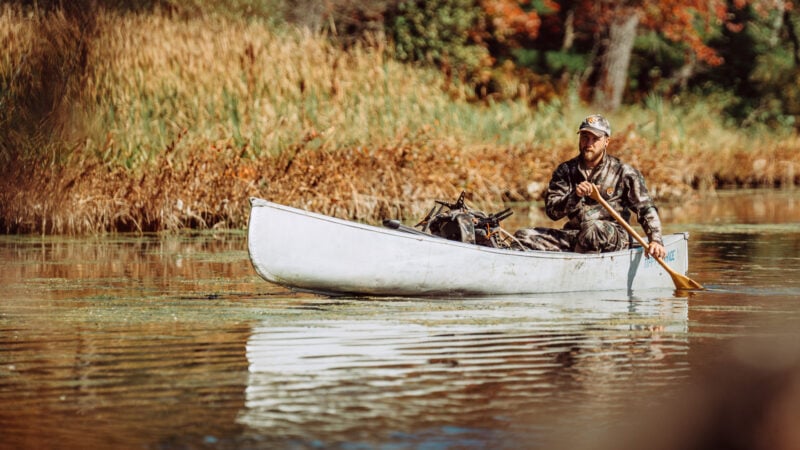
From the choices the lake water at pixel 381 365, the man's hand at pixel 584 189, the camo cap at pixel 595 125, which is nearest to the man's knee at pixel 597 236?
the lake water at pixel 381 365

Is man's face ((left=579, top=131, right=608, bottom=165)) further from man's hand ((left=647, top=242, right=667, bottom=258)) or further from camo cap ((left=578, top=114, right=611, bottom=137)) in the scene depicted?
man's hand ((left=647, top=242, right=667, bottom=258))

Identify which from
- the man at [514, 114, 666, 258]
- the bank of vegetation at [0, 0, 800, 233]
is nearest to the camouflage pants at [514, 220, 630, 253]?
the man at [514, 114, 666, 258]

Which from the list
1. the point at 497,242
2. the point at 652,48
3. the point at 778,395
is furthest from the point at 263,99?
the point at 652,48

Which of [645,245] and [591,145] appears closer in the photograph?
[591,145]

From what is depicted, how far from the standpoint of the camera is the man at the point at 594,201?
1289 cm

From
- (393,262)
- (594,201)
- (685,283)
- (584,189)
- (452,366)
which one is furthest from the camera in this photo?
(685,283)

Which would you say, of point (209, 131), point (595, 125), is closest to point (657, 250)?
point (595, 125)

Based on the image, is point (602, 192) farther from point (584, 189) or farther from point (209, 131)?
point (209, 131)

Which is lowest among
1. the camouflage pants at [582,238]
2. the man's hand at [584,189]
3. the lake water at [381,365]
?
the lake water at [381,365]

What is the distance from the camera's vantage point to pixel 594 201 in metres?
→ 13.1

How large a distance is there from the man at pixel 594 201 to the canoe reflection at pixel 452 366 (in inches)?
34.8

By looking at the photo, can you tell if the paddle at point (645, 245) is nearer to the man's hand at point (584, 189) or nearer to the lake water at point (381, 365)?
the man's hand at point (584, 189)

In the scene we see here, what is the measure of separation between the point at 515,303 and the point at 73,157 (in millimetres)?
7659

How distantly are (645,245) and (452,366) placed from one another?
4454mm
